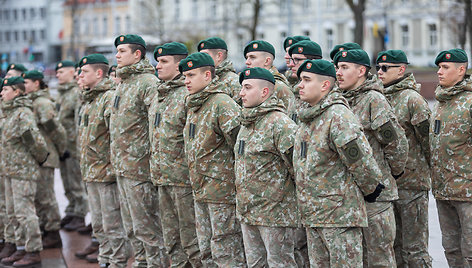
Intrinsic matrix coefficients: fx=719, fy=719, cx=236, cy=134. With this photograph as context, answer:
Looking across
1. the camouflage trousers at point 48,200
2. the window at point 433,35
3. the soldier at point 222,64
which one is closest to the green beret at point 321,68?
the soldier at point 222,64

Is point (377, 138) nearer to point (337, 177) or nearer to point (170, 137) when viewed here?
point (337, 177)

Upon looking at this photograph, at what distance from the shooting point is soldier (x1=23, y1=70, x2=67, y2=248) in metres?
9.96

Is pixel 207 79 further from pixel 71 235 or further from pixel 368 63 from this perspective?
pixel 71 235

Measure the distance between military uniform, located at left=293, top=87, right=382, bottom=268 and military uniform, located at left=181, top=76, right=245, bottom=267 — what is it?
115 cm

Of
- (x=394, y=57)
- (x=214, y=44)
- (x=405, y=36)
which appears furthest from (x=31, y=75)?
(x=405, y=36)

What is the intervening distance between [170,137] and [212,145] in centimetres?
64

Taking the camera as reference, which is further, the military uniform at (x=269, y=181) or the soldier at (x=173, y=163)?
the soldier at (x=173, y=163)

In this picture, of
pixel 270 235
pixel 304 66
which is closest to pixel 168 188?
pixel 270 235

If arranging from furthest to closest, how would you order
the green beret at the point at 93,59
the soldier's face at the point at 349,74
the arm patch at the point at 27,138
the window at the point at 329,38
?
the window at the point at 329,38
the arm patch at the point at 27,138
the green beret at the point at 93,59
the soldier's face at the point at 349,74

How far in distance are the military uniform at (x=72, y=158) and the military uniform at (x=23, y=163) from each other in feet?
5.48

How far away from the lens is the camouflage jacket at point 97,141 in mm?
8242

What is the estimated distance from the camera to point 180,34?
6069cm

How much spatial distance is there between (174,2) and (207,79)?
219 feet

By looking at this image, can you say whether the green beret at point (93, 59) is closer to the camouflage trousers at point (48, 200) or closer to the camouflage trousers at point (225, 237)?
the camouflage trousers at point (48, 200)
